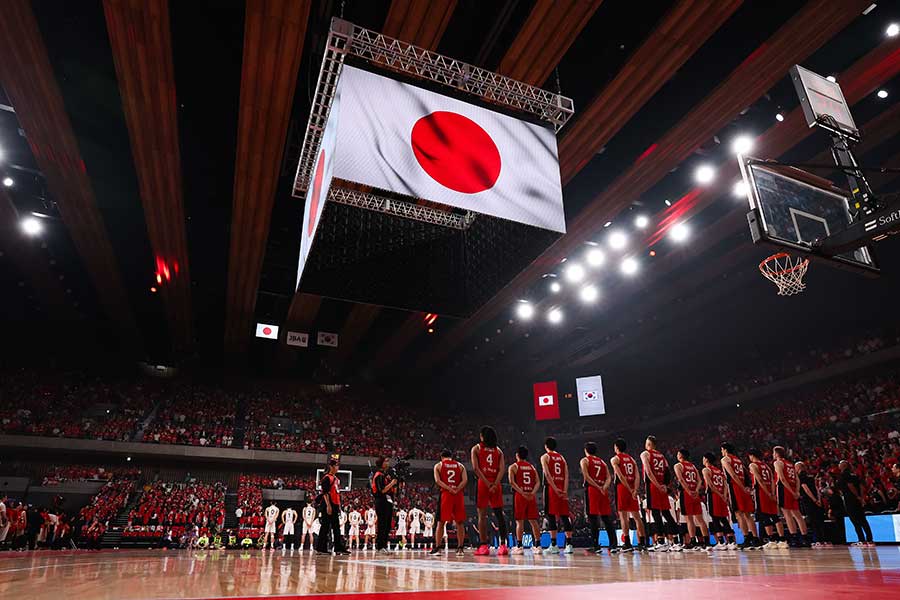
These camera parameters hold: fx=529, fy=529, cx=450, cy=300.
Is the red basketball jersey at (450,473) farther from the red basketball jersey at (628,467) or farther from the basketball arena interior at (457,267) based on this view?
the red basketball jersey at (628,467)

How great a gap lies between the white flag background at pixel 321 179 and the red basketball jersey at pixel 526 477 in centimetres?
440

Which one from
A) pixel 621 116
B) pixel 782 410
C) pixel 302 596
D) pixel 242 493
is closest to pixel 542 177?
pixel 621 116

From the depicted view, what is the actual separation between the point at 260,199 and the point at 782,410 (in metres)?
20.2

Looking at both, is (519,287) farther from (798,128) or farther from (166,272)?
(166,272)

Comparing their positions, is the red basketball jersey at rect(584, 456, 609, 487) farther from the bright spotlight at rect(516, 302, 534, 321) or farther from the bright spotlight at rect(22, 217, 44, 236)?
the bright spotlight at rect(22, 217, 44, 236)

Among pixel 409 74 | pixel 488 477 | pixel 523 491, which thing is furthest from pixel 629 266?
pixel 488 477

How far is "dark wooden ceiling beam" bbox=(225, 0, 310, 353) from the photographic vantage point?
7520mm

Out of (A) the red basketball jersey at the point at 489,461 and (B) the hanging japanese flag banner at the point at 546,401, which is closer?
(A) the red basketball jersey at the point at 489,461

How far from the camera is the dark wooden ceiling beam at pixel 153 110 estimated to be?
300 inches

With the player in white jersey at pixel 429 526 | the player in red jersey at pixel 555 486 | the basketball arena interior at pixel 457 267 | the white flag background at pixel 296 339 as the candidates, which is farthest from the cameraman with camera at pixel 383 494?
the white flag background at pixel 296 339

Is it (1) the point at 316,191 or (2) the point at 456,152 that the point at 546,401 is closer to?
(1) the point at 316,191

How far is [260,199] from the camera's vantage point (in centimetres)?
1167

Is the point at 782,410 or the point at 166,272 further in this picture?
the point at 782,410

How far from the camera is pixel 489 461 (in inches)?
284
